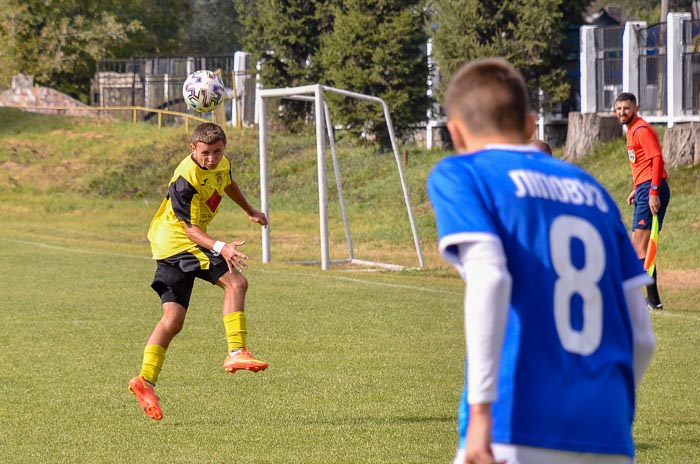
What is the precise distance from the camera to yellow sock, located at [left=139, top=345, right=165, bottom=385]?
713 centimetres

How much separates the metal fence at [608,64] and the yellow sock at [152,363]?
2411 centimetres

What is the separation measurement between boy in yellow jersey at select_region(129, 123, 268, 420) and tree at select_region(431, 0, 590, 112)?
76.7 ft

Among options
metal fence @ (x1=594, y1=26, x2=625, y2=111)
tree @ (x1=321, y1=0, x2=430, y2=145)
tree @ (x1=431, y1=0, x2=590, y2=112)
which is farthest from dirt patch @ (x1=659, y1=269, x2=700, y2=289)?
tree @ (x1=321, y1=0, x2=430, y2=145)

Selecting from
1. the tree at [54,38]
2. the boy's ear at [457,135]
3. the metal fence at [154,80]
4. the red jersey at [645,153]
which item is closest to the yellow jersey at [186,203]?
the boy's ear at [457,135]

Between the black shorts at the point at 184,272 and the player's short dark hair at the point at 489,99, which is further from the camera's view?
the black shorts at the point at 184,272

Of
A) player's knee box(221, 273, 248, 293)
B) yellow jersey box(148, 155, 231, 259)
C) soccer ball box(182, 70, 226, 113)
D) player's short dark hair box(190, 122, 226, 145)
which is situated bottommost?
player's knee box(221, 273, 248, 293)

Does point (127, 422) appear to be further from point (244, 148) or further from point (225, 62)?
point (225, 62)

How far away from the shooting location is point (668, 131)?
22.8 meters

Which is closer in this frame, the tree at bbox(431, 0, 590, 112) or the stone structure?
the tree at bbox(431, 0, 590, 112)

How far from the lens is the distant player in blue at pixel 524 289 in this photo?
2.93 meters

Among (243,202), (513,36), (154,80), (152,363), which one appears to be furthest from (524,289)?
(154,80)

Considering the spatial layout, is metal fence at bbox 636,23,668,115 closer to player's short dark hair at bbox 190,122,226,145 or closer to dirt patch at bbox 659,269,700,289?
dirt patch at bbox 659,269,700,289

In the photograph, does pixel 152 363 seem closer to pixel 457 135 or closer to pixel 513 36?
pixel 457 135

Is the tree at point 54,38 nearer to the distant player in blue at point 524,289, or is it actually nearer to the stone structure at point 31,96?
the stone structure at point 31,96
